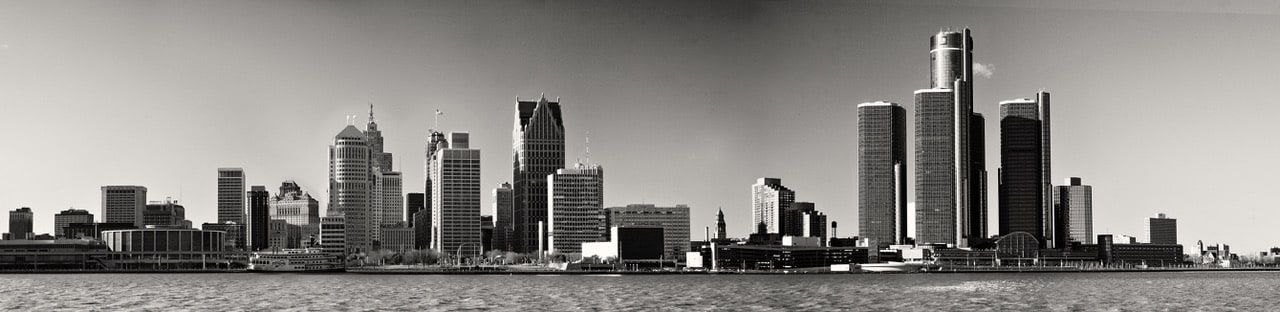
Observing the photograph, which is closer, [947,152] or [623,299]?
[623,299]

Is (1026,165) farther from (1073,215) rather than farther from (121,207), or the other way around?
(121,207)

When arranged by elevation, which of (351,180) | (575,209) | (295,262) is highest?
(351,180)

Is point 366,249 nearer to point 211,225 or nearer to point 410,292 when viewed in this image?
point 211,225

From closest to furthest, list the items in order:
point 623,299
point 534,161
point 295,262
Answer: point 623,299
point 295,262
point 534,161

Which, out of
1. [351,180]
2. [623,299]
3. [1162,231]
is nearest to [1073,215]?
[1162,231]

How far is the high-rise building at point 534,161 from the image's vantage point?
11676cm

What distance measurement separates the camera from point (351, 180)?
4966 inches

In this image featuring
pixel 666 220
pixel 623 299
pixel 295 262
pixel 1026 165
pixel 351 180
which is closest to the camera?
pixel 623 299

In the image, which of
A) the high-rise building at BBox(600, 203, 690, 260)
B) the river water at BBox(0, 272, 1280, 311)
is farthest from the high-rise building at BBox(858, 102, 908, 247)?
the river water at BBox(0, 272, 1280, 311)

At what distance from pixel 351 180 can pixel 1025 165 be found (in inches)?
2007

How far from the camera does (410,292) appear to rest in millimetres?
45250

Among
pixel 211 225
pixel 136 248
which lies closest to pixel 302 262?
pixel 136 248

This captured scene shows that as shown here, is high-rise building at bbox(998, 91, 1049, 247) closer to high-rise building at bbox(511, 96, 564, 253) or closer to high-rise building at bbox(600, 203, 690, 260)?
high-rise building at bbox(600, 203, 690, 260)

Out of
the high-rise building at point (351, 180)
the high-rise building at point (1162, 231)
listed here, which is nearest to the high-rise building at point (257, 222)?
the high-rise building at point (351, 180)
